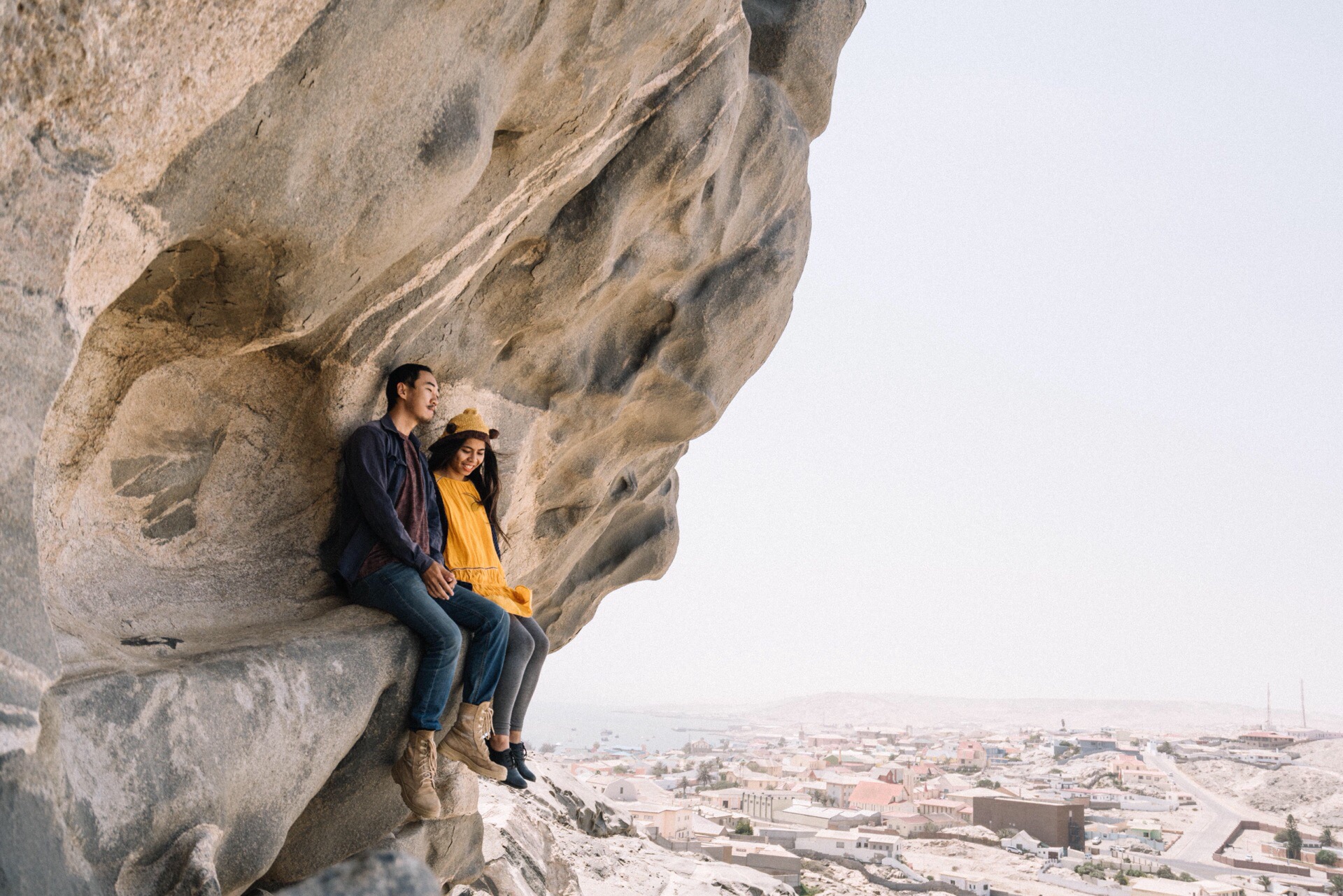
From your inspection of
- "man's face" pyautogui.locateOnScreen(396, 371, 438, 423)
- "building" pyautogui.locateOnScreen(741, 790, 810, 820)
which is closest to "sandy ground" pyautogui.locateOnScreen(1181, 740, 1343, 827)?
"building" pyautogui.locateOnScreen(741, 790, 810, 820)

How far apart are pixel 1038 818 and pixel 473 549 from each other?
4094 centimetres

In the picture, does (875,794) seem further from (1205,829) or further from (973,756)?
(973,756)

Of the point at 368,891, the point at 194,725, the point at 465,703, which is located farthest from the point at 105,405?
the point at 368,891

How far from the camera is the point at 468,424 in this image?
552 cm

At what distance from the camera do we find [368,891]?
320 centimetres

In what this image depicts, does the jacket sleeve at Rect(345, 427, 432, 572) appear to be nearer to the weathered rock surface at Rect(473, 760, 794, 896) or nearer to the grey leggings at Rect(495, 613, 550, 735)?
the grey leggings at Rect(495, 613, 550, 735)

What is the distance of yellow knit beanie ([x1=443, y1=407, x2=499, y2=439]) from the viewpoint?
18.1 feet

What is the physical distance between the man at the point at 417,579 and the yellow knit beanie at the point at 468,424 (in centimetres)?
24

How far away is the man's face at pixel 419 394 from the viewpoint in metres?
5.20

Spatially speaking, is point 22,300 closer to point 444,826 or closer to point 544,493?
point 444,826

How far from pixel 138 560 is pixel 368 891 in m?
2.22

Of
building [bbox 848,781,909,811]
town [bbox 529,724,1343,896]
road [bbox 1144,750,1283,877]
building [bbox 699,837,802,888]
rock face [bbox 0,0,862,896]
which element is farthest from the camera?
building [bbox 848,781,909,811]

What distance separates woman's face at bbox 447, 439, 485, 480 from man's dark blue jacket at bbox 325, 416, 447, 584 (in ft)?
0.80

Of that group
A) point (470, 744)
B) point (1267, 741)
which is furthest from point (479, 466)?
point (1267, 741)
